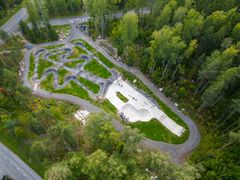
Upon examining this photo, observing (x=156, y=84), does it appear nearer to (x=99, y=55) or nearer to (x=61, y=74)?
(x=99, y=55)

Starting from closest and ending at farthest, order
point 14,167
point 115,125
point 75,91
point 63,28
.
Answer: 1. point 14,167
2. point 115,125
3. point 75,91
4. point 63,28

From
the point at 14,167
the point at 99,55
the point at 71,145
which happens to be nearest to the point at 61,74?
the point at 99,55

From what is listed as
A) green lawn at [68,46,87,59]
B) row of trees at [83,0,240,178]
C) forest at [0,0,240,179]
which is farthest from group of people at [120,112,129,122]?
green lawn at [68,46,87,59]

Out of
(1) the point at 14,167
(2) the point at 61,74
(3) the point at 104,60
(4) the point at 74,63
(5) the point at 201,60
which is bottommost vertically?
(1) the point at 14,167

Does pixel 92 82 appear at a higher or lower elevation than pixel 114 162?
lower

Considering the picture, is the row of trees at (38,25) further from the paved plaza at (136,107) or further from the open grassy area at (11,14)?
the paved plaza at (136,107)
